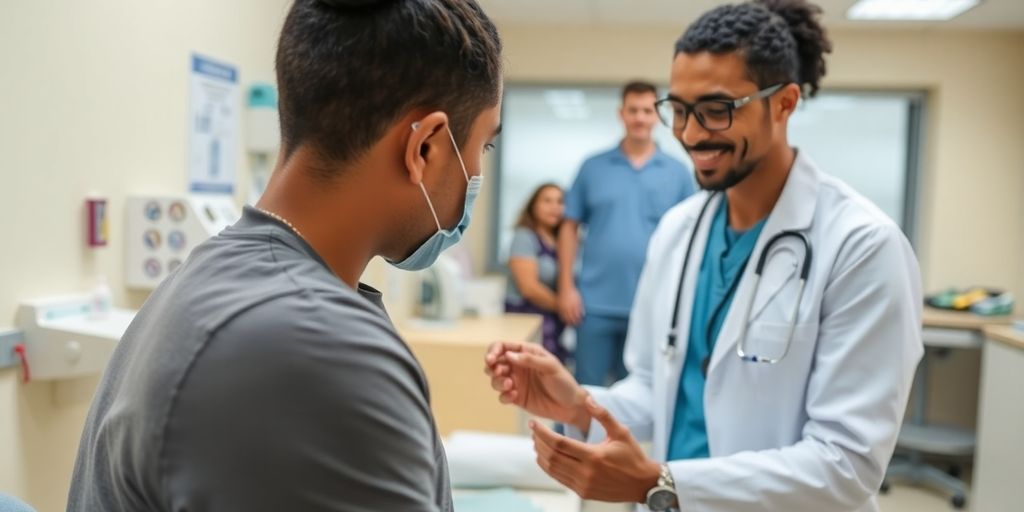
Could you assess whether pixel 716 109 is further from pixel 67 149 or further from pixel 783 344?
pixel 67 149

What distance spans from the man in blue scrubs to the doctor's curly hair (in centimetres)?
207

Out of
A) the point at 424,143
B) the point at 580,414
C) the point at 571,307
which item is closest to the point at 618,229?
the point at 571,307

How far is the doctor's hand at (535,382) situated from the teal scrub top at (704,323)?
0.17m

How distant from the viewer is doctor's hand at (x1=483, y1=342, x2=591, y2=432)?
131 cm

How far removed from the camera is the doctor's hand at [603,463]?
1131 millimetres

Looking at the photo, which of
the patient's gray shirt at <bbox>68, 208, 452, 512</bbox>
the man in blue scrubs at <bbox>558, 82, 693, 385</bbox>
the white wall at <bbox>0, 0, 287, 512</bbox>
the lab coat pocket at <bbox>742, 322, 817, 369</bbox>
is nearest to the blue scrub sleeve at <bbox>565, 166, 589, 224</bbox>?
the man in blue scrubs at <bbox>558, 82, 693, 385</bbox>

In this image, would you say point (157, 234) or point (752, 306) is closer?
point (752, 306)

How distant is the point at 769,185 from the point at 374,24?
0.92 metres

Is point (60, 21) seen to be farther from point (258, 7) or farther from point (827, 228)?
point (827, 228)

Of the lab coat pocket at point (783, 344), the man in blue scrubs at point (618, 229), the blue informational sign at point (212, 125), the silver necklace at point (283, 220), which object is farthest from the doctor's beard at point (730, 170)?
the man in blue scrubs at point (618, 229)

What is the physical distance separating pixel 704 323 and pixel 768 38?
504mm

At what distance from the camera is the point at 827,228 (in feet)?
4.20

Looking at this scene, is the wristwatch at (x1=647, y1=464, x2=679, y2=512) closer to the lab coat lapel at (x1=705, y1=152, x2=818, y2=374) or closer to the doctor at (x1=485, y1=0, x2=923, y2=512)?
the doctor at (x1=485, y1=0, x2=923, y2=512)

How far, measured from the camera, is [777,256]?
1.32m
